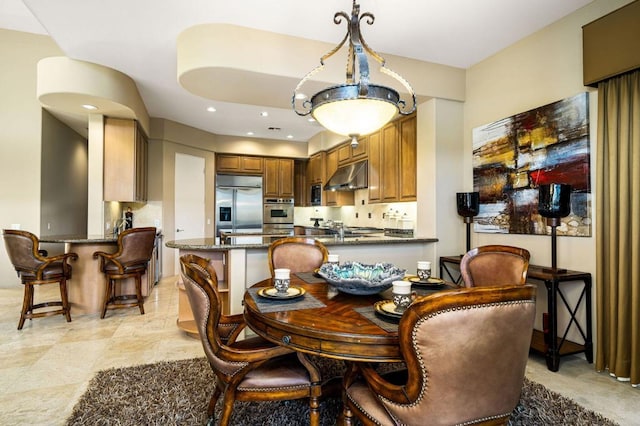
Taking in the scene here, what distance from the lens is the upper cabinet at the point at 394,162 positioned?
4172 mm

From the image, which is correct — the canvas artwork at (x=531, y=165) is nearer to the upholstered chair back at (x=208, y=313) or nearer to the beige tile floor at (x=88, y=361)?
the beige tile floor at (x=88, y=361)

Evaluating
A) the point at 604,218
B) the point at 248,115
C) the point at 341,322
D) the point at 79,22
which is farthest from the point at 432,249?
the point at 79,22

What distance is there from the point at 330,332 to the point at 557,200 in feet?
7.30

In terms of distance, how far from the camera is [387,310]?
1.49 metres

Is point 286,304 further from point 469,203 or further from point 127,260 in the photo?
point 127,260

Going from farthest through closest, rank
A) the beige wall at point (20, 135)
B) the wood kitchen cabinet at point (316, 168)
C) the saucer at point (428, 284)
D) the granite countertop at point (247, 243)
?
the wood kitchen cabinet at point (316, 168)
the beige wall at point (20, 135)
the granite countertop at point (247, 243)
the saucer at point (428, 284)

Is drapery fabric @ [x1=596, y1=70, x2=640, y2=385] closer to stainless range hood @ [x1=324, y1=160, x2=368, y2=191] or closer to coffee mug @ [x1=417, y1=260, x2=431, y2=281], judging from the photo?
coffee mug @ [x1=417, y1=260, x2=431, y2=281]

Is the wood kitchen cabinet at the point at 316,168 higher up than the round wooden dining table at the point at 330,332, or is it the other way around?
the wood kitchen cabinet at the point at 316,168

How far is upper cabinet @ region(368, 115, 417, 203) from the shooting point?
4.17 m

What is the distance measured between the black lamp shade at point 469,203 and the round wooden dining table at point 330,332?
2302mm

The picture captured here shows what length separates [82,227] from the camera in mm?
6965

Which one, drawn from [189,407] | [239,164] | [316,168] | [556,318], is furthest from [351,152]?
[189,407]

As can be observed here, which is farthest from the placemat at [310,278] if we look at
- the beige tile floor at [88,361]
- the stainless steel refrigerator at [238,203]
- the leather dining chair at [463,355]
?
the stainless steel refrigerator at [238,203]

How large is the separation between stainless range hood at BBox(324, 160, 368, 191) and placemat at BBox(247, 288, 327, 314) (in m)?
3.60
